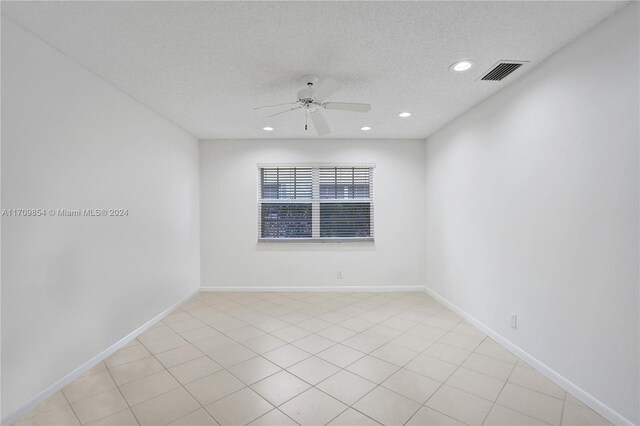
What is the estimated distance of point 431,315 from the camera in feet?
11.9

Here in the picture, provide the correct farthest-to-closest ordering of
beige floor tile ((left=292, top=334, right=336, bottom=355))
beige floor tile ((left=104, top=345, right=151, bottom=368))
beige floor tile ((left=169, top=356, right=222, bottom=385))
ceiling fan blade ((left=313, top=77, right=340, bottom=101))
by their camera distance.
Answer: beige floor tile ((left=292, top=334, right=336, bottom=355)), beige floor tile ((left=104, top=345, right=151, bottom=368)), beige floor tile ((left=169, top=356, right=222, bottom=385)), ceiling fan blade ((left=313, top=77, right=340, bottom=101))

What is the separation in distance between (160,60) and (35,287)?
1843 millimetres

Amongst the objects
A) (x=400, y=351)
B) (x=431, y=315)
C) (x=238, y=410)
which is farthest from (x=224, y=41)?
(x=431, y=315)

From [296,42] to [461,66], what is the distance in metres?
1.35

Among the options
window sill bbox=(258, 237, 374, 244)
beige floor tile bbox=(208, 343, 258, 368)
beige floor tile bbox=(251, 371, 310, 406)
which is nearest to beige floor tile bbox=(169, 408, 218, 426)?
beige floor tile bbox=(251, 371, 310, 406)

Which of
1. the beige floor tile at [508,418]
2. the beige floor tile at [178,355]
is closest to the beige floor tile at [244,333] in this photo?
the beige floor tile at [178,355]

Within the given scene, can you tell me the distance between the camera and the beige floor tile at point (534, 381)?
2.07m

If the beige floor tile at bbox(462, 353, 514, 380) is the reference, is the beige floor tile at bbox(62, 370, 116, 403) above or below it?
above

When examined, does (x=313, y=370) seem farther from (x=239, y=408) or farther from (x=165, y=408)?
(x=165, y=408)

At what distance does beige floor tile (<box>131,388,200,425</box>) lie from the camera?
1808 millimetres

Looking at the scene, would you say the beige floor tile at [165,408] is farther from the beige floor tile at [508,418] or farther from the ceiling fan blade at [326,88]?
the ceiling fan blade at [326,88]

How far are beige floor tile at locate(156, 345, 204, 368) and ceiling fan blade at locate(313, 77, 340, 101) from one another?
8.23 ft

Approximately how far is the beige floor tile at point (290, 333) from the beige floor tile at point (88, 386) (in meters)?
1.42

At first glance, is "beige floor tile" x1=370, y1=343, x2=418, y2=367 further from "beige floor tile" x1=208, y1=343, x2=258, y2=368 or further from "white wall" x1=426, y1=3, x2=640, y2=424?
"beige floor tile" x1=208, y1=343, x2=258, y2=368
